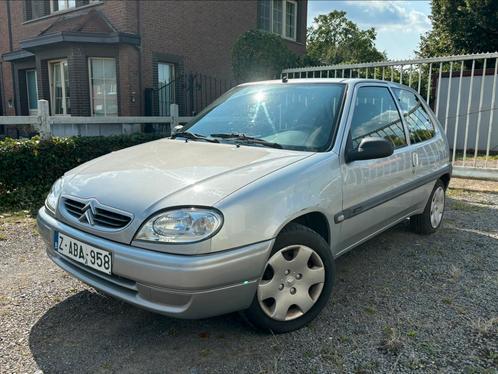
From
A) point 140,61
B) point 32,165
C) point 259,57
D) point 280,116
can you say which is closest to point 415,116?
point 280,116

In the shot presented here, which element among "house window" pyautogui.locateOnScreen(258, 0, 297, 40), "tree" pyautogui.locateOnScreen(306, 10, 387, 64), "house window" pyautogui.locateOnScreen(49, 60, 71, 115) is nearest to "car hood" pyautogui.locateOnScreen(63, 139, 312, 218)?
"house window" pyautogui.locateOnScreen(49, 60, 71, 115)

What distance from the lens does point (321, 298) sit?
3002 millimetres

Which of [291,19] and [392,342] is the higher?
[291,19]

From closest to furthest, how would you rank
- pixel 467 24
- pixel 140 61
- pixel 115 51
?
pixel 115 51, pixel 140 61, pixel 467 24

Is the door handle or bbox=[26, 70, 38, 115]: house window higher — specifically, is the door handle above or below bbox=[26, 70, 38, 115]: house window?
below

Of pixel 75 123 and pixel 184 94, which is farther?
pixel 184 94

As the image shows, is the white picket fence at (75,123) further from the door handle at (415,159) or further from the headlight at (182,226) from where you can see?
the door handle at (415,159)

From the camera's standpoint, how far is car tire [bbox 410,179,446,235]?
16.1 feet

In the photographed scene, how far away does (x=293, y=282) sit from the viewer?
2.85 meters

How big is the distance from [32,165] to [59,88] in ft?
27.5

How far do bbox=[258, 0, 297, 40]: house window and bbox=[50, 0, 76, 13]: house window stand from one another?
690 cm

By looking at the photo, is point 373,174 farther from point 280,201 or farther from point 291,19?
point 291,19

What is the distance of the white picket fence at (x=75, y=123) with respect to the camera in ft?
22.5

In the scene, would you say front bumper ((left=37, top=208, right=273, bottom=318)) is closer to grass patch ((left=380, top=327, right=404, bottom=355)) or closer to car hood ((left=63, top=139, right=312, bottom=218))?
car hood ((left=63, top=139, right=312, bottom=218))
